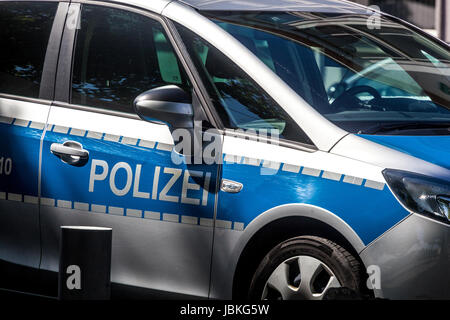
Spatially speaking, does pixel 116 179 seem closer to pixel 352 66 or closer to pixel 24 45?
pixel 24 45

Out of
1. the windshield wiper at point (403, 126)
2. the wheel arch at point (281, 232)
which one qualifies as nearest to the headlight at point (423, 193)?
the wheel arch at point (281, 232)

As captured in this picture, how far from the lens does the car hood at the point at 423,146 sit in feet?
11.3

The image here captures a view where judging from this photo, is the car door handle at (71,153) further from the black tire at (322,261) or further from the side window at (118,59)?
the black tire at (322,261)

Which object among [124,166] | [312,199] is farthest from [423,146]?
[124,166]

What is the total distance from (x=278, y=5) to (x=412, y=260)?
1654mm

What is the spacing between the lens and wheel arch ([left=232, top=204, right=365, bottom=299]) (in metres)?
3.48

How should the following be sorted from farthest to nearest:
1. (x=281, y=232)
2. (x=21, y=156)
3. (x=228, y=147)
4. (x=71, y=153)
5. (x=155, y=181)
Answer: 1. (x=21, y=156)
2. (x=71, y=153)
3. (x=155, y=181)
4. (x=228, y=147)
5. (x=281, y=232)

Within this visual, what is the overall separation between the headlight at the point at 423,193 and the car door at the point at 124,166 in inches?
30.2

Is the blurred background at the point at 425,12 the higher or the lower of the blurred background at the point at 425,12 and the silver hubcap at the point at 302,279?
the lower

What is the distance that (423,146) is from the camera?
3.56 m

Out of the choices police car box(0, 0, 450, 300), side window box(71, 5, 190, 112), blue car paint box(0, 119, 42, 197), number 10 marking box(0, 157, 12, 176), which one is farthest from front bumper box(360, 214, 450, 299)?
number 10 marking box(0, 157, 12, 176)

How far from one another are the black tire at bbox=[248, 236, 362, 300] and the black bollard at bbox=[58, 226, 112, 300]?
67 centimetres

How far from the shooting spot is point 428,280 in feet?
10.9

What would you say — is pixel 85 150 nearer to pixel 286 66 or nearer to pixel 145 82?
pixel 145 82
